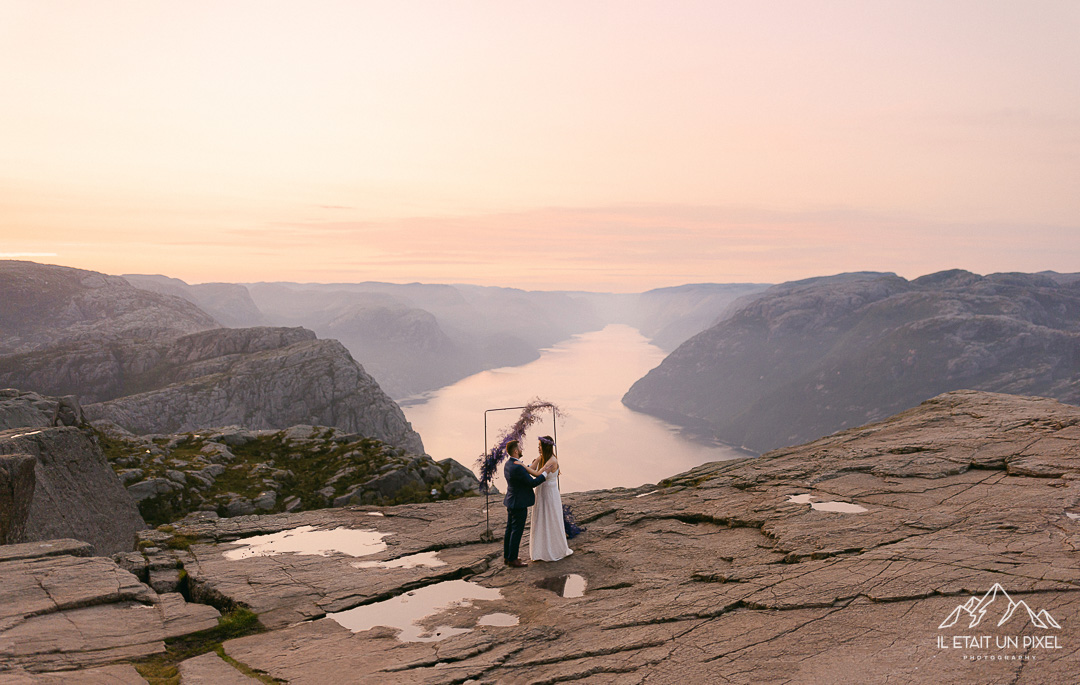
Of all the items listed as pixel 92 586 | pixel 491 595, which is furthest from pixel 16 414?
pixel 491 595

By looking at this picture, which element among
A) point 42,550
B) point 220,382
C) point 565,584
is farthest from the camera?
point 220,382

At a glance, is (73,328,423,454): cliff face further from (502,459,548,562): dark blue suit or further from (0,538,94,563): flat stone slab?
(502,459,548,562): dark blue suit

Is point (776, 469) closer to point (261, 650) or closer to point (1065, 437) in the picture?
point (1065, 437)

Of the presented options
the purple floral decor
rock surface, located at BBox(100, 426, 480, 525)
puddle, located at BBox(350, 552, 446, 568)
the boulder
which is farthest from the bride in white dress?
the boulder

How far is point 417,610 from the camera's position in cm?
1261

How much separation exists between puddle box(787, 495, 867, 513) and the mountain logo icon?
20.0ft

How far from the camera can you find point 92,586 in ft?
41.2

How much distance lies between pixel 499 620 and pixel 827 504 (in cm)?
1021

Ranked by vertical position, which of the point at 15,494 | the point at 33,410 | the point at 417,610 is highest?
the point at 15,494

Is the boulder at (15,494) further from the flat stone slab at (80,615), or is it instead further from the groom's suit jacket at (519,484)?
the groom's suit jacket at (519,484)

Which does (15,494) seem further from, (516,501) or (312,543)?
(516,501)

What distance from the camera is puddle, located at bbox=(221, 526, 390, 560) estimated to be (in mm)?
16469

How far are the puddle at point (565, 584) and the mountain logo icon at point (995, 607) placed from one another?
277 inches

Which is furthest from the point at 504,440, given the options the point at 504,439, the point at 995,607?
the point at 995,607
